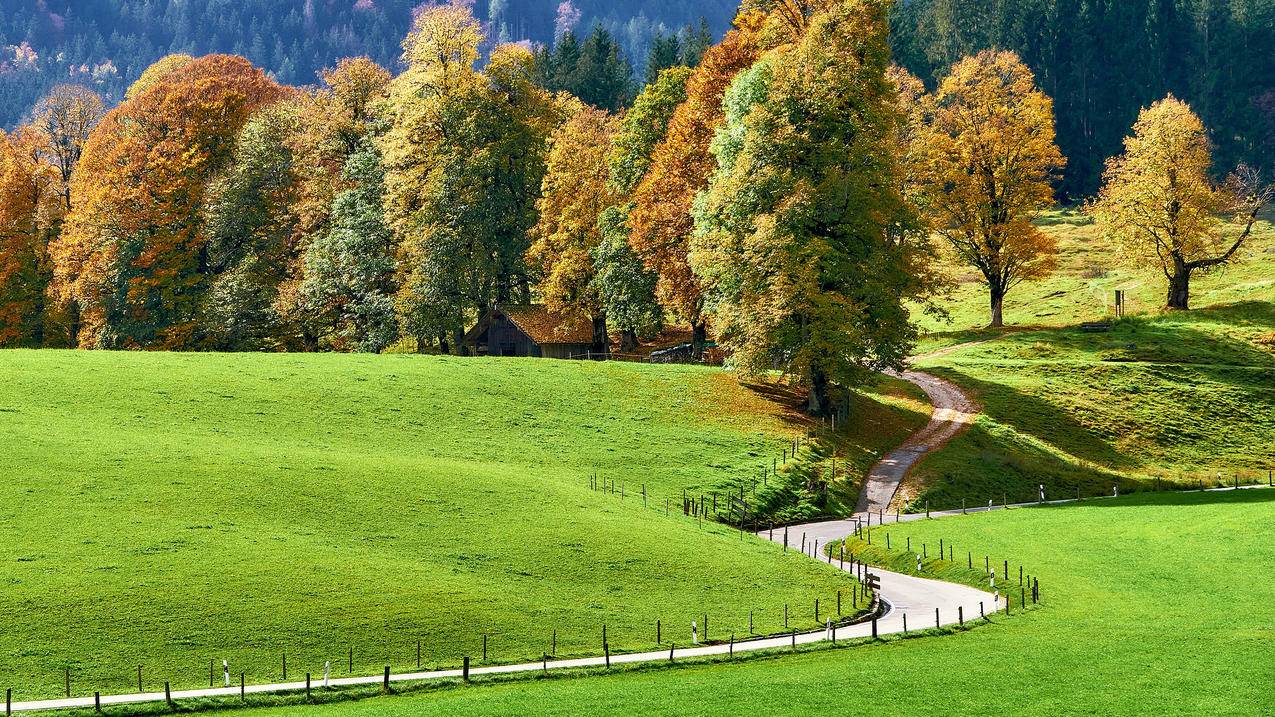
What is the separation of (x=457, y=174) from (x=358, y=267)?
34.8 feet

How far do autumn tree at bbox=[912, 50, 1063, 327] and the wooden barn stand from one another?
31.0 meters

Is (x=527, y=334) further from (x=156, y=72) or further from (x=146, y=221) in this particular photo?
(x=156, y=72)

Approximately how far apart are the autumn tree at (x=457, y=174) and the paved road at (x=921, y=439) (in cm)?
3326

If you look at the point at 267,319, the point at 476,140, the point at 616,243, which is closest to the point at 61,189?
the point at 267,319

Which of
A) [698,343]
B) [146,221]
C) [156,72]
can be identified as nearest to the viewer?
[698,343]

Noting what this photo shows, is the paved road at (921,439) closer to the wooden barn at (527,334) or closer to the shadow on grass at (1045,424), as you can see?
the shadow on grass at (1045,424)

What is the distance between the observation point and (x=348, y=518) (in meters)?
52.6

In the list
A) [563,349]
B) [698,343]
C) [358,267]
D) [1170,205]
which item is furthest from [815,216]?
[1170,205]

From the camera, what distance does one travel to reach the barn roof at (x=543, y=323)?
101 metres

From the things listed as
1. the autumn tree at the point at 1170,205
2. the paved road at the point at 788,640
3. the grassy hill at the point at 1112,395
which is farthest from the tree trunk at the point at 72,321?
the autumn tree at the point at 1170,205

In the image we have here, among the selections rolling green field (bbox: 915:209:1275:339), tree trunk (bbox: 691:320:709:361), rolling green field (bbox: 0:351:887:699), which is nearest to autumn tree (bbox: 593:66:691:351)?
tree trunk (bbox: 691:320:709:361)

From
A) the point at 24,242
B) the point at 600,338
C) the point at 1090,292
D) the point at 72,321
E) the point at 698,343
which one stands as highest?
the point at 24,242

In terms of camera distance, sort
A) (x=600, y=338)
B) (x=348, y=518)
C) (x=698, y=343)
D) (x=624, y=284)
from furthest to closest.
Answer: (x=600, y=338), (x=698, y=343), (x=624, y=284), (x=348, y=518)

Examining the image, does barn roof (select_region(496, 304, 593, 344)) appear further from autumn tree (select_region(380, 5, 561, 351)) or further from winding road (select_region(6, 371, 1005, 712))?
winding road (select_region(6, 371, 1005, 712))
